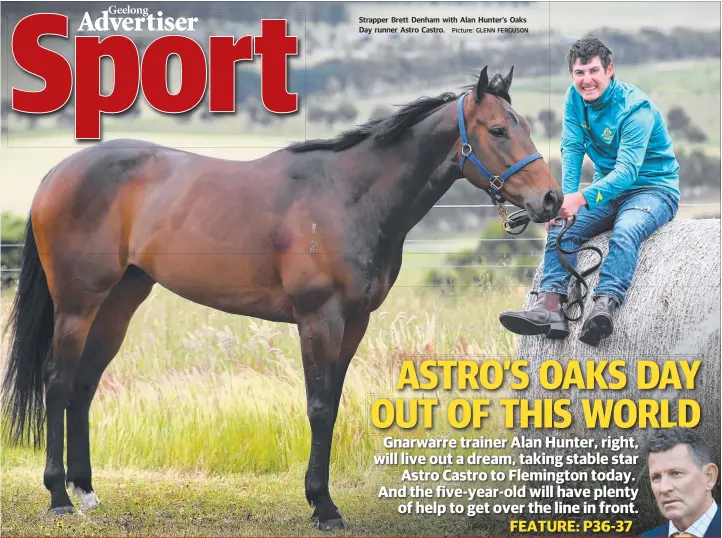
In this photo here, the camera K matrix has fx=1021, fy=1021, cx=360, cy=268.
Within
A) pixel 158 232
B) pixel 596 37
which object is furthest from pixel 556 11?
pixel 158 232

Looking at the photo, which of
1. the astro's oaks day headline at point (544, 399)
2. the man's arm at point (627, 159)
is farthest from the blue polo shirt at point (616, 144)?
the astro's oaks day headline at point (544, 399)

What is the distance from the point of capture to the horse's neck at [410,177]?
525cm

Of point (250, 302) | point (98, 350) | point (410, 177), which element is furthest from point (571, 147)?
point (98, 350)

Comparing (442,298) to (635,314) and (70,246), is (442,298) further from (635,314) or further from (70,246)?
(70,246)

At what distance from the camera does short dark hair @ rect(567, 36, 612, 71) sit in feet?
17.4

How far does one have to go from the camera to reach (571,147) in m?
5.40

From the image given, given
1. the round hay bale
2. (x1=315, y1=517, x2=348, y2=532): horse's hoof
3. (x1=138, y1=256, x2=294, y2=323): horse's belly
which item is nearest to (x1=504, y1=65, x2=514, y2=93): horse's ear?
the round hay bale

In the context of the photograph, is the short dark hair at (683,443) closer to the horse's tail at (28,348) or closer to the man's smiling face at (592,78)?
the man's smiling face at (592,78)

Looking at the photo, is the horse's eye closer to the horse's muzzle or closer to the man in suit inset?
the horse's muzzle

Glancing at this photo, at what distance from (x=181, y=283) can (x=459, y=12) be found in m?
2.08

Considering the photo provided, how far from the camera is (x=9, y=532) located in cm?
529

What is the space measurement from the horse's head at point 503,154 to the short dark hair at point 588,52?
384mm

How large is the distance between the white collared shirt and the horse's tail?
335cm

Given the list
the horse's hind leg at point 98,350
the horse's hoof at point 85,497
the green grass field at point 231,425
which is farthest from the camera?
the horse's hind leg at point 98,350
